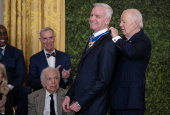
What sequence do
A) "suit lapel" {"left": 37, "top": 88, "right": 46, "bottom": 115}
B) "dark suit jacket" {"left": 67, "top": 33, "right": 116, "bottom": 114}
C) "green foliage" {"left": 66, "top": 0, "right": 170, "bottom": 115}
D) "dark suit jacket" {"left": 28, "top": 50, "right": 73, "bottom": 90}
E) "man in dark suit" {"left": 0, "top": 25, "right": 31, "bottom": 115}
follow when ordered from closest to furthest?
1. "dark suit jacket" {"left": 67, "top": 33, "right": 116, "bottom": 114}
2. "suit lapel" {"left": 37, "top": 88, "right": 46, "bottom": 115}
3. "man in dark suit" {"left": 0, "top": 25, "right": 31, "bottom": 115}
4. "dark suit jacket" {"left": 28, "top": 50, "right": 73, "bottom": 90}
5. "green foliage" {"left": 66, "top": 0, "right": 170, "bottom": 115}

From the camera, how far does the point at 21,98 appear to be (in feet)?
14.2

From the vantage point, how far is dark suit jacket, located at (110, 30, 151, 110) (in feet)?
9.22

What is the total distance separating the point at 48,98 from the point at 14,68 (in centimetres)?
76

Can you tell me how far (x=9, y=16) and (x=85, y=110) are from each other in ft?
9.13

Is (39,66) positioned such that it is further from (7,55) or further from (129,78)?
(129,78)

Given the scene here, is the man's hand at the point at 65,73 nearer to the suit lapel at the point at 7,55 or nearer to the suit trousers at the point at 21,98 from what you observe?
the suit trousers at the point at 21,98

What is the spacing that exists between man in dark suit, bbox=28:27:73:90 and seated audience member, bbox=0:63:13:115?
1.25ft

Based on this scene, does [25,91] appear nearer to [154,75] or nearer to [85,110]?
[85,110]

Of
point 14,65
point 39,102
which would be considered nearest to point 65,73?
point 39,102

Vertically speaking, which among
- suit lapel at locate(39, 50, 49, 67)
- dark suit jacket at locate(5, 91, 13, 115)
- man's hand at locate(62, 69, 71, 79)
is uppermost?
suit lapel at locate(39, 50, 49, 67)

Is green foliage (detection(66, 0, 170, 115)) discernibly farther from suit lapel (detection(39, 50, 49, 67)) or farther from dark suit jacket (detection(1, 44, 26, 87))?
dark suit jacket (detection(1, 44, 26, 87))

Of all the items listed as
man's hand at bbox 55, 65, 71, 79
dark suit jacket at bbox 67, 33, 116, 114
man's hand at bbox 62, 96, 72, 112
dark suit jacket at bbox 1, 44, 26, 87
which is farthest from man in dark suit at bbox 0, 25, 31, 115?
dark suit jacket at bbox 67, 33, 116, 114

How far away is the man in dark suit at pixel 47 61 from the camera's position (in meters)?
4.52

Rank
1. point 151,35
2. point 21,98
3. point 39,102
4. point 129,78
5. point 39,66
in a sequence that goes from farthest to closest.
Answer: point 151,35, point 39,66, point 21,98, point 39,102, point 129,78
